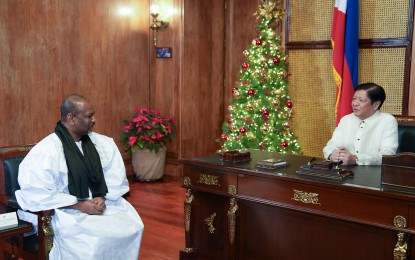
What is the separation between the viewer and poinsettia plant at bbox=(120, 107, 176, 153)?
6594 mm

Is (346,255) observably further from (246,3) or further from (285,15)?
(246,3)

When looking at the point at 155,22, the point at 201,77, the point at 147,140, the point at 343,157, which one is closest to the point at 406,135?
the point at 343,157

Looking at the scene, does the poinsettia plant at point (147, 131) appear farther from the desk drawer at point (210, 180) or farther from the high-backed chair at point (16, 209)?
the high-backed chair at point (16, 209)

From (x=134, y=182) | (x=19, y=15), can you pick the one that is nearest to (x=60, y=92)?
(x=19, y=15)

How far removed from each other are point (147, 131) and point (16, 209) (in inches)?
148

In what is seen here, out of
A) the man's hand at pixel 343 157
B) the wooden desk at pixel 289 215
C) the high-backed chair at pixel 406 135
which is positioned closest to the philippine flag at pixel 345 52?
the high-backed chair at pixel 406 135

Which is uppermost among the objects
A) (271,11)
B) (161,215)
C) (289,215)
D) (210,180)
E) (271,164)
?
(271,11)

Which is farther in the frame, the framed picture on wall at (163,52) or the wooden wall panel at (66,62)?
the framed picture on wall at (163,52)

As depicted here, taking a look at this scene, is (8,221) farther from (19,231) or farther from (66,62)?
(66,62)

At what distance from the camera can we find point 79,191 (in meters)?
2.95

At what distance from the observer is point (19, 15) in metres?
5.59

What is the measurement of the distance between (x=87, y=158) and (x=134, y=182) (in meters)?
3.82

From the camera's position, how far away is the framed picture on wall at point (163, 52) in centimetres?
699

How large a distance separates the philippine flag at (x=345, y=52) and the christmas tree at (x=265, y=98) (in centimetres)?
77
